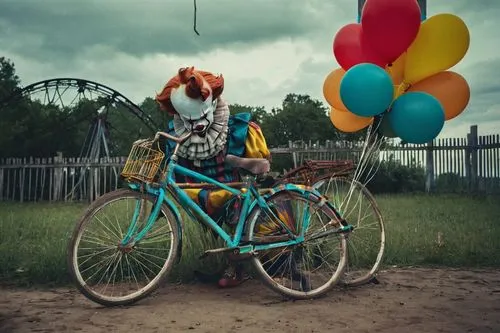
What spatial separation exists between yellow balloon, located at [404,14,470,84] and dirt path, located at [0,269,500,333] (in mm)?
1638

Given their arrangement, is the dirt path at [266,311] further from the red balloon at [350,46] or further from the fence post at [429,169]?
the fence post at [429,169]

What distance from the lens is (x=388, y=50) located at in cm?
351

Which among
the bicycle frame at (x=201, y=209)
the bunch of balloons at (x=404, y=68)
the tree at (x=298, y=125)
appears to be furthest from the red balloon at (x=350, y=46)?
the tree at (x=298, y=125)

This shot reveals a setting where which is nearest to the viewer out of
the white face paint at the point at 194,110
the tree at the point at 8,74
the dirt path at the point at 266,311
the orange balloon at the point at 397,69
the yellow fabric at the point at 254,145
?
the dirt path at the point at 266,311

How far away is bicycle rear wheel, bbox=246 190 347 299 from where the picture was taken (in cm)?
333

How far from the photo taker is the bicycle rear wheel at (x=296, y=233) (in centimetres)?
333

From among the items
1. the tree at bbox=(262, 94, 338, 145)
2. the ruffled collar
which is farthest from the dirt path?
the tree at bbox=(262, 94, 338, 145)

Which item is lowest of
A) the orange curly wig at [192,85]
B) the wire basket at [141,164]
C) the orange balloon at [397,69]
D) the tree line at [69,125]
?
the wire basket at [141,164]

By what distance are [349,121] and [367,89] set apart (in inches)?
31.9

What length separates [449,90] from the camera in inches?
143

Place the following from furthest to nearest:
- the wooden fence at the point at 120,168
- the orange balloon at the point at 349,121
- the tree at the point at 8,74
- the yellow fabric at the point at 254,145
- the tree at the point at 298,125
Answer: the tree at the point at 8,74 < the tree at the point at 298,125 < the wooden fence at the point at 120,168 < the orange balloon at the point at 349,121 < the yellow fabric at the point at 254,145

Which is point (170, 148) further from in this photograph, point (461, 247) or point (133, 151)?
point (461, 247)

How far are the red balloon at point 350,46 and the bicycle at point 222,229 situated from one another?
45.6 inches

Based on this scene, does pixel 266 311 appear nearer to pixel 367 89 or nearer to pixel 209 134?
pixel 209 134
